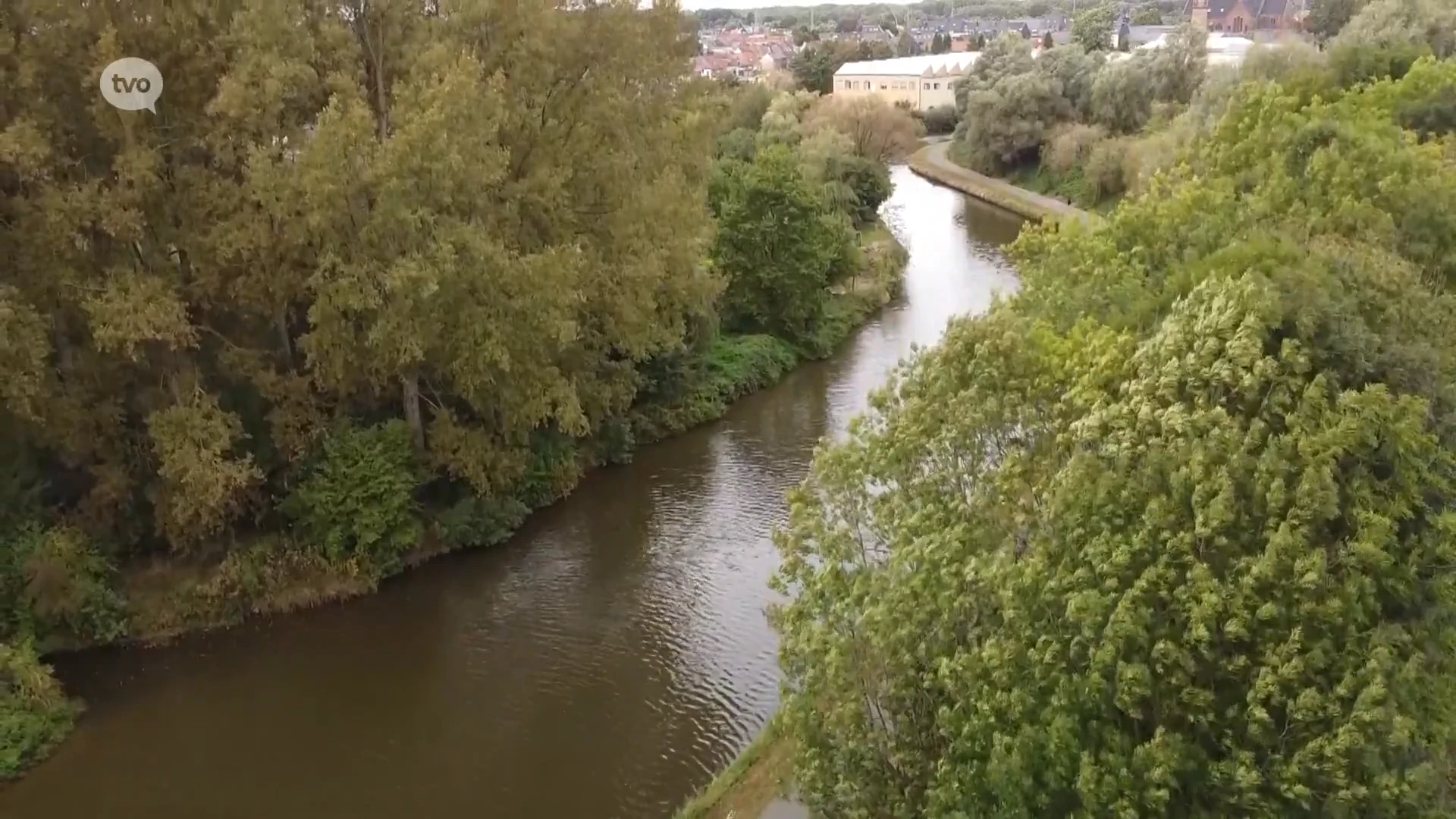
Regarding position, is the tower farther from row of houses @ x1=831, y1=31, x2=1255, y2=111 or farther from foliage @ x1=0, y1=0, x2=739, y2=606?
foliage @ x1=0, y1=0, x2=739, y2=606

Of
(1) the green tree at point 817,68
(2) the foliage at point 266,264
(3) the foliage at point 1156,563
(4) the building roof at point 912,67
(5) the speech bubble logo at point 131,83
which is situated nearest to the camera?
(3) the foliage at point 1156,563

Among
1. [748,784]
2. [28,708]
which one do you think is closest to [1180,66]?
[748,784]

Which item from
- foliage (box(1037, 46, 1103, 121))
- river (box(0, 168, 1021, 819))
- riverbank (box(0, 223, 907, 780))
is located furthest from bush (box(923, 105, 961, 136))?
river (box(0, 168, 1021, 819))

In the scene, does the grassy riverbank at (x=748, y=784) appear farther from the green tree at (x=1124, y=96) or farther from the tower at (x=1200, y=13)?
the tower at (x=1200, y=13)

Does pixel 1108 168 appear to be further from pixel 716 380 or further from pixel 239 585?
pixel 239 585

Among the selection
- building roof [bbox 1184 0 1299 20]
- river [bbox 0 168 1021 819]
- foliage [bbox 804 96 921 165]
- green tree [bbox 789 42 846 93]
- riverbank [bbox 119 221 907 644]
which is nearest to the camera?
river [bbox 0 168 1021 819]

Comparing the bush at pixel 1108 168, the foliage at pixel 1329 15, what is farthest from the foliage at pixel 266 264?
the foliage at pixel 1329 15

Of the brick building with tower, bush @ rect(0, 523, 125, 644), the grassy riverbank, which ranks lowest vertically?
the grassy riverbank
